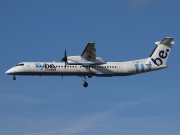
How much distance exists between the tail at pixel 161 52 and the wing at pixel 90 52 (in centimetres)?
775

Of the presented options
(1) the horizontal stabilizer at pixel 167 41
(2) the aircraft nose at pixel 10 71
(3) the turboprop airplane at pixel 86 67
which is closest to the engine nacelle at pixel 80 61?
(3) the turboprop airplane at pixel 86 67

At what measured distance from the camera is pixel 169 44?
65.6m

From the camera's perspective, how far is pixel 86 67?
2454 inches

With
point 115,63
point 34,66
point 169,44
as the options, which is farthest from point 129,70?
point 34,66

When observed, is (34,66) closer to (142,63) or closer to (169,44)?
(142,63)

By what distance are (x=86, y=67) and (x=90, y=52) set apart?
2621 mm

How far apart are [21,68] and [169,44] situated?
1900 cm

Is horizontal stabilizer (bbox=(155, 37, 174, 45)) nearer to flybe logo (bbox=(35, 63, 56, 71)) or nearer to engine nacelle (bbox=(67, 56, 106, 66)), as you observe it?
engine nacelle (bbox=(67, 56, 106, 66))

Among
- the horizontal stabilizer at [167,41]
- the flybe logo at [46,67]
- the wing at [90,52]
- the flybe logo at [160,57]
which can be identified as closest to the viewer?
the wing at [90,52]

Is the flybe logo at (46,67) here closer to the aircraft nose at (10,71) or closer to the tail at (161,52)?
the aircraft nose at (10,71)

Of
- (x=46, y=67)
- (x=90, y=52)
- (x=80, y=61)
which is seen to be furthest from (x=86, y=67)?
(x=46, y=67)

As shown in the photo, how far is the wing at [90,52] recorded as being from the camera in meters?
59.2

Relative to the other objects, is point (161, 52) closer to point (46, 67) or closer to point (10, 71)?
point (46, 67)

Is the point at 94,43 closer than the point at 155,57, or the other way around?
the point at 94,43
